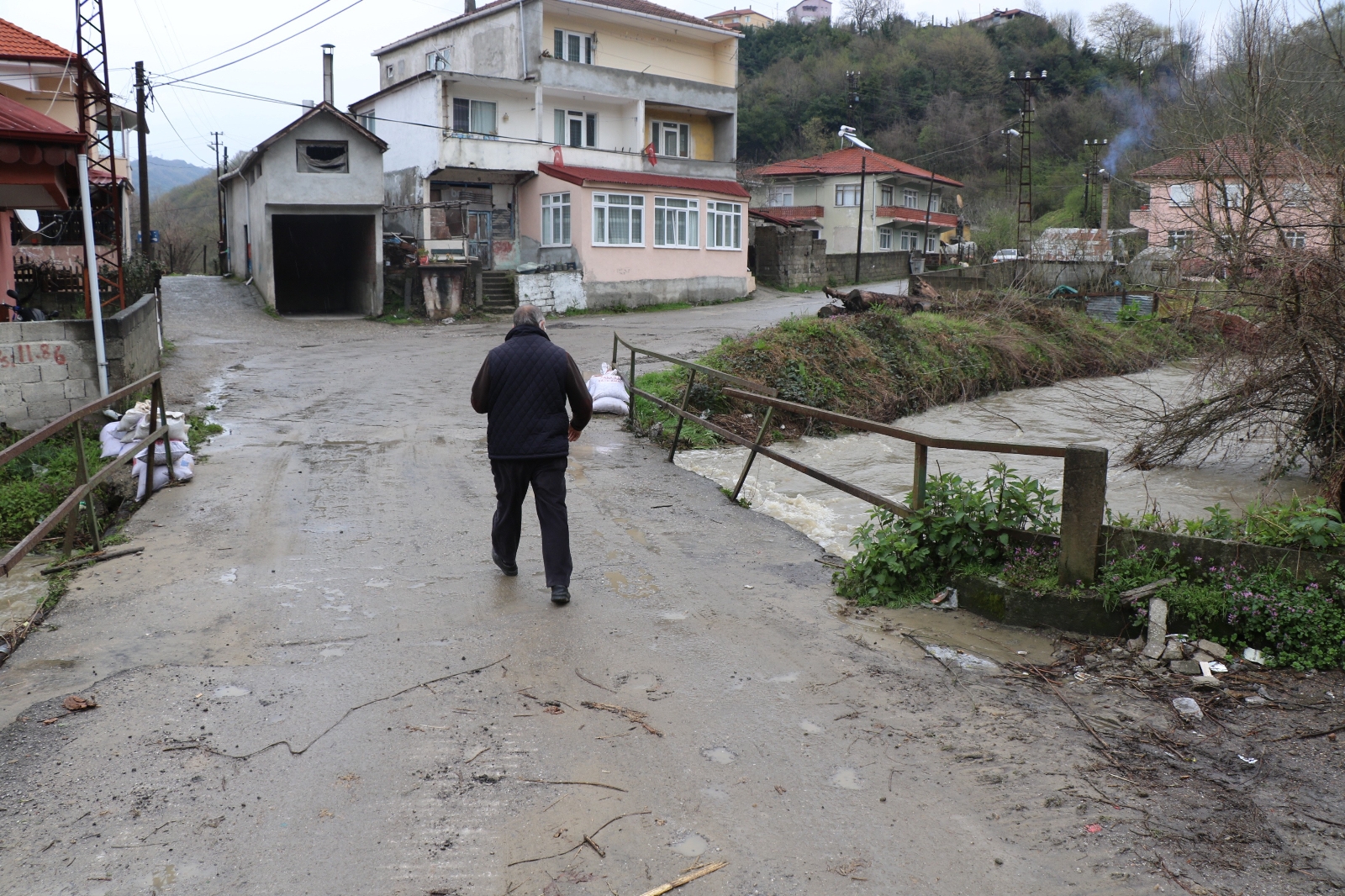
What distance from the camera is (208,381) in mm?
15656

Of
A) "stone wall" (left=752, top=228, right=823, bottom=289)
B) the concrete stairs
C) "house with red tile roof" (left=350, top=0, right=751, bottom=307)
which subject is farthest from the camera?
"stone wall" (left=752, top=228, right=823, bottom=289)

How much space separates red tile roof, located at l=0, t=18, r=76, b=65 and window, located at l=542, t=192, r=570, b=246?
45.1 ft

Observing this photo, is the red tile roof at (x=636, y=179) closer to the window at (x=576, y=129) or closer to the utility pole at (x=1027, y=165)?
the window at (x=576, y=129)

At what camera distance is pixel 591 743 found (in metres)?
4.00

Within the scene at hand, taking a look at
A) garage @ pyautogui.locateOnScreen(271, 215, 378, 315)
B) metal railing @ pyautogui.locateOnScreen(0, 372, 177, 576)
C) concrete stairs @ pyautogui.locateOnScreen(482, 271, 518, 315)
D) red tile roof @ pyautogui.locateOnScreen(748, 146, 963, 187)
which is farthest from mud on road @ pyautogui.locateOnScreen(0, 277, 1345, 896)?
red tile roof @ pyautogui.locateOnScreen(748, 146, 963, 187)

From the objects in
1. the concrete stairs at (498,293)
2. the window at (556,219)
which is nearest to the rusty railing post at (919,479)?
the concrete stairs at (498,293)

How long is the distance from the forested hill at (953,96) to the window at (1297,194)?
56380 millimetres

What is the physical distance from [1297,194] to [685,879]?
8653mm

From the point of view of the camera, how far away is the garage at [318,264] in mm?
31141

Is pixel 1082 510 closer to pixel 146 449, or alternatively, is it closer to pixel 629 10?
pixel 146 449

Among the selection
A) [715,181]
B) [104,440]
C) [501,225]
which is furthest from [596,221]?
[104,440]

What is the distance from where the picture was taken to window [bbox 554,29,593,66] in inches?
1356

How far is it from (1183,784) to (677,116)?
36.7 m

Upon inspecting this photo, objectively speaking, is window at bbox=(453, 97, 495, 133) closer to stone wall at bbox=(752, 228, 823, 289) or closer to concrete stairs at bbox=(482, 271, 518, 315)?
concrete stairs at bbox=(482, 271, 518, 315)
